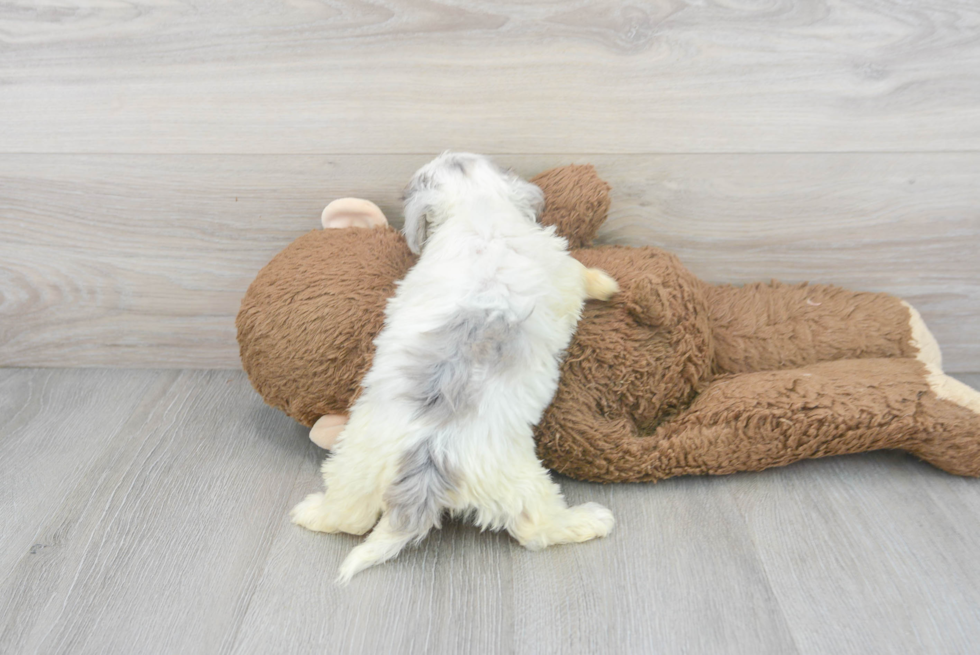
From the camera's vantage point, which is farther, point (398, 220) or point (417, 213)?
point (398, 220)

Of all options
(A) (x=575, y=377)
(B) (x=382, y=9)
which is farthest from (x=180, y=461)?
(B) (x=382, y=9)

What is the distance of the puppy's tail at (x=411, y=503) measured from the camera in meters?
0.80

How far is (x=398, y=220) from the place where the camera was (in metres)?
1.14

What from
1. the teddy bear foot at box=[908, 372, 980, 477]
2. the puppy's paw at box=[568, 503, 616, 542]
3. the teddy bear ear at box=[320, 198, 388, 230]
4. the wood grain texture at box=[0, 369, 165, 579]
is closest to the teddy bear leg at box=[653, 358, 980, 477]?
the teddy bear foot at box=[908, 372, 980, 477]

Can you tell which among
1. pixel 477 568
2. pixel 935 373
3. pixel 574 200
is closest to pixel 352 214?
pixel 574 200

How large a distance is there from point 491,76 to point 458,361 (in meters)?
0.48

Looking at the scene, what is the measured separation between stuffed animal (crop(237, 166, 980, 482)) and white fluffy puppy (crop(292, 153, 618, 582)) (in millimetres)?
77

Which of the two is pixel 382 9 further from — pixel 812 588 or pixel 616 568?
pixel 812 588

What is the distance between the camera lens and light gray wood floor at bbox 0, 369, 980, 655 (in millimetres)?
769

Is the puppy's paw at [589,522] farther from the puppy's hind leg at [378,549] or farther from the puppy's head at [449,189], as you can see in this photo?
the puppy's head at [449,189]

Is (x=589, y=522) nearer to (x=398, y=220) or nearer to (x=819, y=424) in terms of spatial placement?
(x=819, y=424)

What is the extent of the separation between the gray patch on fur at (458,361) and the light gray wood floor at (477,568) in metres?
0.21

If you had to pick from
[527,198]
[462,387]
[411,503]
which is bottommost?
[411,503]

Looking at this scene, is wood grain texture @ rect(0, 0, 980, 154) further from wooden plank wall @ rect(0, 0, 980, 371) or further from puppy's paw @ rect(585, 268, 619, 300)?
puppy's paw @ rect(585, 268, 619, 300)
